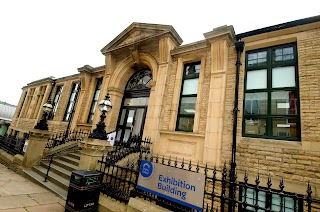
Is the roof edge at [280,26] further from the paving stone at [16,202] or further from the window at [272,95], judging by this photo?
the paving stone at [16,202]

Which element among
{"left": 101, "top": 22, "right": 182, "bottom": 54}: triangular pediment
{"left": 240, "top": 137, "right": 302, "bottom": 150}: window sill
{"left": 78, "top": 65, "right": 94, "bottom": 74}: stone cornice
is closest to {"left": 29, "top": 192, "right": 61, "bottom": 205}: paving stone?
{"left": 240, "top": 137, "right": 302, "bottom": 150}: window sill

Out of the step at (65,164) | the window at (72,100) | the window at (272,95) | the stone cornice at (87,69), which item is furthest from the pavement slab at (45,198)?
the stone cornice at (87,69)

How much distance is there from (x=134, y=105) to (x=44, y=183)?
5562 mm

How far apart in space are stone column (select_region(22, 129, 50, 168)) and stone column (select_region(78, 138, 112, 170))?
427 centimetres

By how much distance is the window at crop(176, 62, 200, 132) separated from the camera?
752 cm

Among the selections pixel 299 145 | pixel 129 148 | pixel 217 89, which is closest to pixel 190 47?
pixel 217 89

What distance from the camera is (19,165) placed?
7641 mm

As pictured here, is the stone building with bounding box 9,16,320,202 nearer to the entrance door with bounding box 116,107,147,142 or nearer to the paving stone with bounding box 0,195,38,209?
the entrance door with bounding box 116,107,147,142

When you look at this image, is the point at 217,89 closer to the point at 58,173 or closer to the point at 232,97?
the point at 232,97

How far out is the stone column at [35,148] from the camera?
758 centimetres

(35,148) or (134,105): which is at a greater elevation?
(134,105)

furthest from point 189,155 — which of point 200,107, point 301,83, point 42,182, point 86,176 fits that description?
point 42,182

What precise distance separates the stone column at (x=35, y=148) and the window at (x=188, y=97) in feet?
20.9

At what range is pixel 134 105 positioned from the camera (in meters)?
10.1
